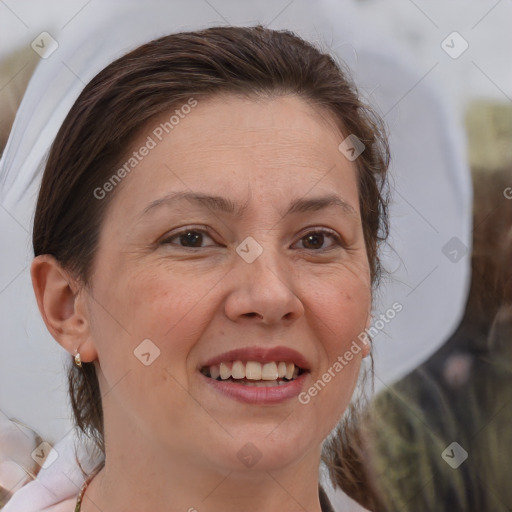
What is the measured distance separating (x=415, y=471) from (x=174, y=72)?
167 centimetres

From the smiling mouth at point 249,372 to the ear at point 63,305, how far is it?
0.28 m

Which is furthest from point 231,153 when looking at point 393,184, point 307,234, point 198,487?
point 393,184

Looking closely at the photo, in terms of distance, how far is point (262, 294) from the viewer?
52.0 inches

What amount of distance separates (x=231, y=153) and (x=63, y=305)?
1.51ft

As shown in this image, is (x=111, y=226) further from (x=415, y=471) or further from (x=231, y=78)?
(x=415, y=471)

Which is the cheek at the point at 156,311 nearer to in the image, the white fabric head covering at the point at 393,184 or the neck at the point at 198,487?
the neck at the point at 198,487

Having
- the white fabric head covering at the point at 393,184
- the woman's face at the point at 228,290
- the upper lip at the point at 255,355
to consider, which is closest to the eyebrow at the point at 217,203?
the woman's face at the point at 228,290

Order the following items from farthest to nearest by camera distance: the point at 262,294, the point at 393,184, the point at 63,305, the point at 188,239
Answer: the point at 393,184
the point at 63,305
the point at 188,239
the point at 262,294

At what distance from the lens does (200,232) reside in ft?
4.67

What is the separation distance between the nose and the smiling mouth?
8cm

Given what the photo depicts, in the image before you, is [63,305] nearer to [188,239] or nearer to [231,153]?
[188,239]

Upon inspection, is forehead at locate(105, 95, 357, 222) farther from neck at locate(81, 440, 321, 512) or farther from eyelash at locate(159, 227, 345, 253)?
neck at locate(81, 440, 321, 512)

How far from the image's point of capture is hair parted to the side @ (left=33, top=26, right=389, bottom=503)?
1.51 meters

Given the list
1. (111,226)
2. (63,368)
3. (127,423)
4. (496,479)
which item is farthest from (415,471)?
(111,226)
